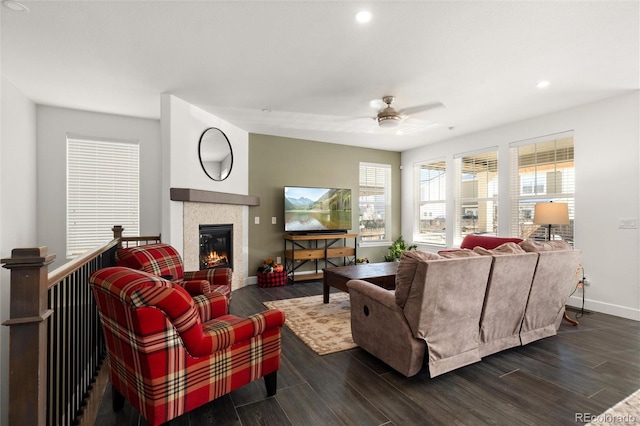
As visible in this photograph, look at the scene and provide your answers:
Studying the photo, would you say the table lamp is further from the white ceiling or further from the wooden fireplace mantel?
the wooden fireplace mantel

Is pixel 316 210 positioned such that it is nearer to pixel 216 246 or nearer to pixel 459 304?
pixel 216 246

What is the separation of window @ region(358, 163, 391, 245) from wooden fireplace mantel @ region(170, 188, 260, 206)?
7.90ft

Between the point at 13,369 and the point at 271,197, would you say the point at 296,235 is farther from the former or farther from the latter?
the point at 13,369

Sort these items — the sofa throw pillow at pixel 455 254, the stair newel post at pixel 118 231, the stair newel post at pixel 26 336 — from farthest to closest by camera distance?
the stair newel post at pixel 118 231 < the sofa throw pillow at pixel 455 254 < the stair newel post at pixel 26 336

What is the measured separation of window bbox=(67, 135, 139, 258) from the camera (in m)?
4.47

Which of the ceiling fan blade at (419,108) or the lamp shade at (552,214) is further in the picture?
the ceiling fan blade at (419,108)

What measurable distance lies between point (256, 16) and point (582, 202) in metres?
4.55

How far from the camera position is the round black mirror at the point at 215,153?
14.7 feet

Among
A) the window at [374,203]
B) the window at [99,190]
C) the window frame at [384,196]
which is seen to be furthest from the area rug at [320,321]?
the window at [99,190]

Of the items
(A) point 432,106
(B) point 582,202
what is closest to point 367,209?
(A) point 432,106

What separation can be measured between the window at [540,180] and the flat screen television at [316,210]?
9.28 feet

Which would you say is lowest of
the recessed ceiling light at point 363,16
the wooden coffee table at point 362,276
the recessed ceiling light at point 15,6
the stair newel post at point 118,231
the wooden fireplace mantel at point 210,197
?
the wooden coffee table at point 362,276

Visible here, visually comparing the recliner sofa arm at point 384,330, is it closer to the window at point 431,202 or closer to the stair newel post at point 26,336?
the stair newel post at point 26,336

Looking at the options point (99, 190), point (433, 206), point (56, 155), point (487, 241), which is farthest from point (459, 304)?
point (56, 155)
